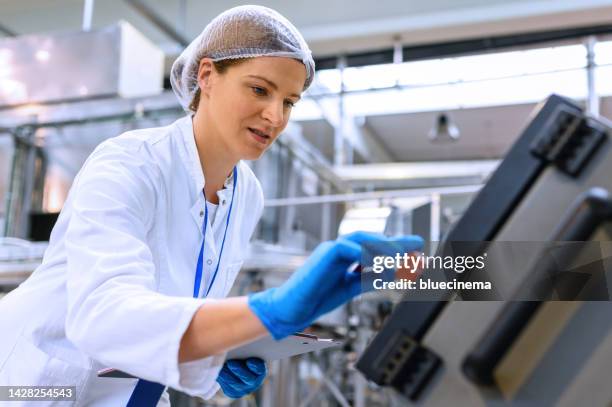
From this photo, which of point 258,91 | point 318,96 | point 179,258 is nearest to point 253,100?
point 258,91

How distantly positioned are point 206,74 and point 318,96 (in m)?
5.64

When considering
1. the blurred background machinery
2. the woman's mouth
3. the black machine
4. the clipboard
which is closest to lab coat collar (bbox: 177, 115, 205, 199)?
the woman's mouth

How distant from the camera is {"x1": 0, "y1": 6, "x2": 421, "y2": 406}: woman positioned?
0.73 meters

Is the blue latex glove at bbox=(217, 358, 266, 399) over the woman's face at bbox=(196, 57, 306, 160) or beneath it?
beneath

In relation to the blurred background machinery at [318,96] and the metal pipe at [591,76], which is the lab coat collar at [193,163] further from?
the metal pipe at [591,76]

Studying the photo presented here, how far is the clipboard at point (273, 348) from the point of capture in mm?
900

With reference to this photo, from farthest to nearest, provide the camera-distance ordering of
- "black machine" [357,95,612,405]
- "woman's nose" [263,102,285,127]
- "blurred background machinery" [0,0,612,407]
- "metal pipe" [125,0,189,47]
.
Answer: "metal pipe" [125,0,189,47] → "blurred background machinery" [0,0,612,407] → "woman's nose" [263,102,285,127] → "black machine" [357,95,612,405]

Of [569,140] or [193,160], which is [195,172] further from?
[569,140]

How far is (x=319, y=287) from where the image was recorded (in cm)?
67

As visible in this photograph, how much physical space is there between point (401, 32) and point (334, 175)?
139 cm

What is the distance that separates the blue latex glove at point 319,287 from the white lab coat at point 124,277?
91mm

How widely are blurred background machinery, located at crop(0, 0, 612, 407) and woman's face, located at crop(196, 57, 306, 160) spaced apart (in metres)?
1.36

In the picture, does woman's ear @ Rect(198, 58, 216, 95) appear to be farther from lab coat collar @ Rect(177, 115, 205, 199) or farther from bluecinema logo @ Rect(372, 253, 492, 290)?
bluecinema logo @ Rect(372, 253, 492, 290)

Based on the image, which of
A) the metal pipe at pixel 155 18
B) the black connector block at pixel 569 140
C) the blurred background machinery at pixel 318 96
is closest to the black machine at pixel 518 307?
the black connector block at pixel 569 140
